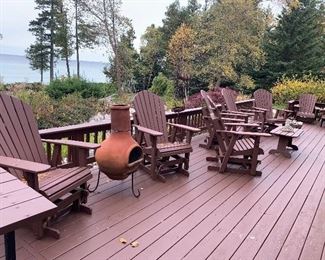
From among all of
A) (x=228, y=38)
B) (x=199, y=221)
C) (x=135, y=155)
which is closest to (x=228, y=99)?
(x=135, y=155)

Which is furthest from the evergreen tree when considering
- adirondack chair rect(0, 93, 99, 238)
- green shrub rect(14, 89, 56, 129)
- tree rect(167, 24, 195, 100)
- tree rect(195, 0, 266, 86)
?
adirondack chair rect(0, 93, 99, 238)

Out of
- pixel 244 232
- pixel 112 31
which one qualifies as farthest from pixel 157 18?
pixel 244 232

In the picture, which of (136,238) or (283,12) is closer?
(136,238)

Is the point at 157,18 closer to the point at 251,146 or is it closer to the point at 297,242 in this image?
the point at 251,146

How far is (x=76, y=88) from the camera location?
49.3 ft

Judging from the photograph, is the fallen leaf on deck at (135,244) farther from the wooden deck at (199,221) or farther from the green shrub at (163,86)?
the green shrub at (163,86)

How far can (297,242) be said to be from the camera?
2.38m

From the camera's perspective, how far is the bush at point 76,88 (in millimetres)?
14234

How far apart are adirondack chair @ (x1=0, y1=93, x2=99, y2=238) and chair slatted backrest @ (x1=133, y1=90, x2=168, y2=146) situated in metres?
1.18

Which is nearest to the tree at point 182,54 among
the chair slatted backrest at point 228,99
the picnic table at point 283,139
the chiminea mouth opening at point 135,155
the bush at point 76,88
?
the bush at point 76,88

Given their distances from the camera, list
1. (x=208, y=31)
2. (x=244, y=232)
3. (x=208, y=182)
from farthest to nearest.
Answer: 1. (x=208, y=31)
2. (x=208, y=182)
3. (x=244, y=232)

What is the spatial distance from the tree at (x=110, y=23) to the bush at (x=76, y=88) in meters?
1.09

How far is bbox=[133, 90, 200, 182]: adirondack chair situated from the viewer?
355 cm

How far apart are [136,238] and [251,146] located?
2.29m
